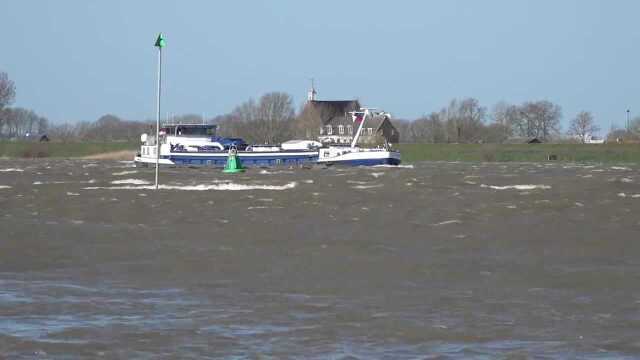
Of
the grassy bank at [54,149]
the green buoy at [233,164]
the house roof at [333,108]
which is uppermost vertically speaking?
the house roof at [333,108]

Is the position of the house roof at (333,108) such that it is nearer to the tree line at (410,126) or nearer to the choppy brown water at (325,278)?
the tree line at (410,126)

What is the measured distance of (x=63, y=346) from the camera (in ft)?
36.3

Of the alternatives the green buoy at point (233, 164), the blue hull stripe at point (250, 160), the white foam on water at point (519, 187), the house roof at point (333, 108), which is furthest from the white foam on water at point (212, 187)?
the house roof at point (333, 108)

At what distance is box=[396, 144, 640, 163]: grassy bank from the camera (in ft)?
275

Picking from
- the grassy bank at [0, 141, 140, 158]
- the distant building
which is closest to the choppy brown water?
the grassy bank at [0, 141, 140, 158]

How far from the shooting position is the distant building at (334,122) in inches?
4869

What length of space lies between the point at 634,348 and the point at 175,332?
4903 millimetres

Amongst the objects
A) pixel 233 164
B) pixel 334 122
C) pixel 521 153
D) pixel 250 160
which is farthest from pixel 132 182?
pixel 334 122

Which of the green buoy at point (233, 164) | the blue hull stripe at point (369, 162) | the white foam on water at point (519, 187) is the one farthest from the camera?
the blue hull stripe at point (369, 162)

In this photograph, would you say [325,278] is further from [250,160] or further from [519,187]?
[250,160]

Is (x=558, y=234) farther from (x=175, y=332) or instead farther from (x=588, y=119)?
(x=588, y=119)

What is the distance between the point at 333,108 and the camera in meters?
141

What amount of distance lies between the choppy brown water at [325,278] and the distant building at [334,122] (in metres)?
88.4

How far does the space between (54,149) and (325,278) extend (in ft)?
309
